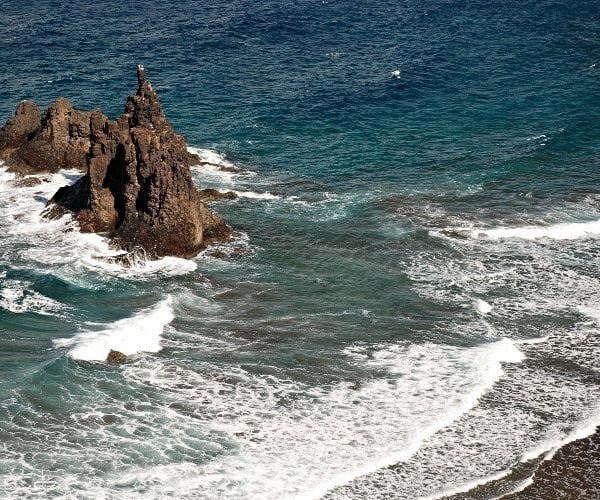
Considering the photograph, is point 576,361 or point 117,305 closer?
point 576,361

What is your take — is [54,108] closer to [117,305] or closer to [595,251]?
[117,305]

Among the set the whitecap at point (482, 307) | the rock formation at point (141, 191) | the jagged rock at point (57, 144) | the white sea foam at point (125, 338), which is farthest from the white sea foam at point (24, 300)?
the whitecap at point (482, 307)

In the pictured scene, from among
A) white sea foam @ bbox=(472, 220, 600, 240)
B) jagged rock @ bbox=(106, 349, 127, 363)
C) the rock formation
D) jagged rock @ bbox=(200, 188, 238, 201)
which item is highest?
the rock formation

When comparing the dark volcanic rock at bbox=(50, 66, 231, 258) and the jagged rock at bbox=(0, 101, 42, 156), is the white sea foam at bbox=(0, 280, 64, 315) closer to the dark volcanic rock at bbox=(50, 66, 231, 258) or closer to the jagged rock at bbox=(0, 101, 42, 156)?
the dark volcanic rock at bbox=(50, 66, 231, 258)

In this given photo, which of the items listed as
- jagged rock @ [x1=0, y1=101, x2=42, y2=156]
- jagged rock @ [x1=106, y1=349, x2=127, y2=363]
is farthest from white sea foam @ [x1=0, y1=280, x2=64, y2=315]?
jagged rock @ [x1=0, y1=101, x2=42, y2=156]

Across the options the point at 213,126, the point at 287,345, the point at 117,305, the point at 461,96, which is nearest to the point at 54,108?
the point at 213,126

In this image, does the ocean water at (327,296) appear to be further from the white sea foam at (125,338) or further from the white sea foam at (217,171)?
the white sea foam at (217,171)

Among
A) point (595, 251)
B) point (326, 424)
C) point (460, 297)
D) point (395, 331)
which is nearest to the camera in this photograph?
point (326, 424)
